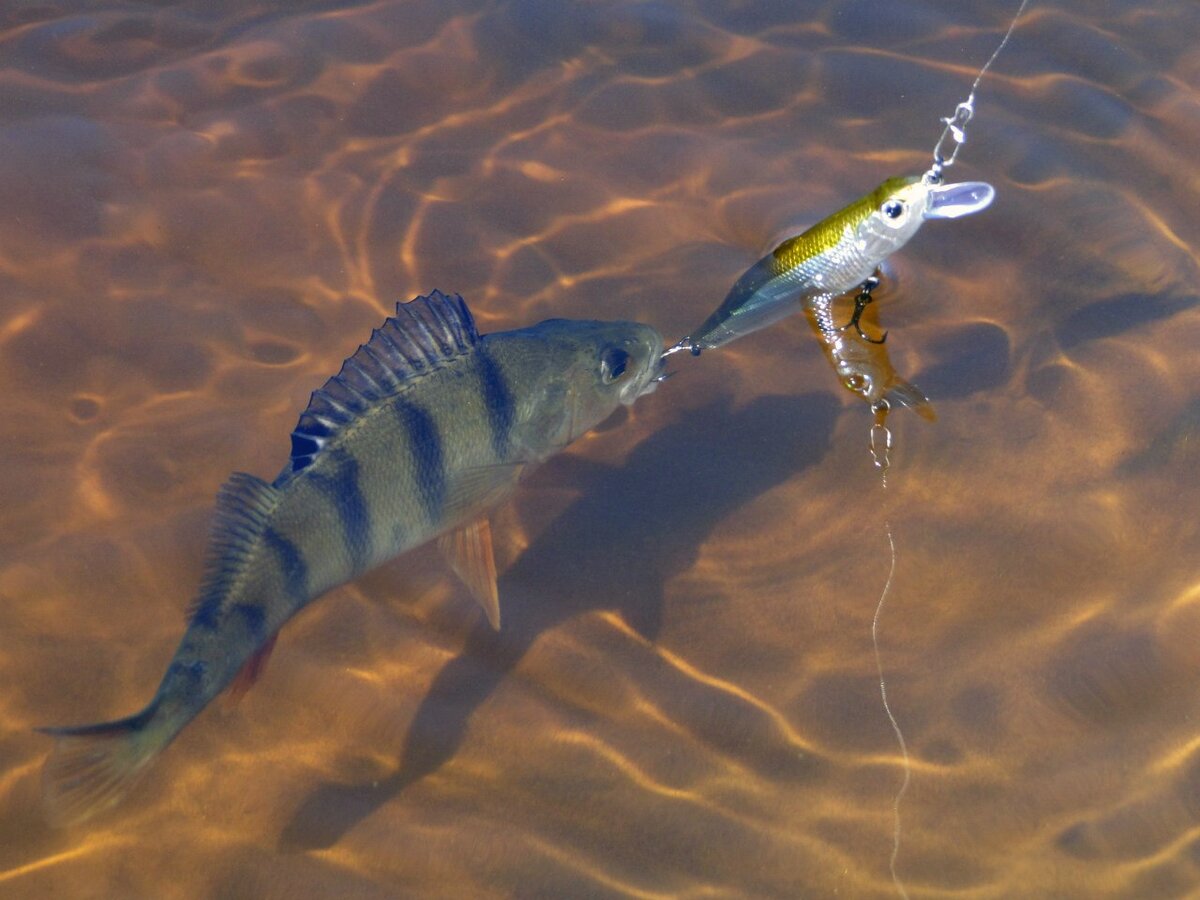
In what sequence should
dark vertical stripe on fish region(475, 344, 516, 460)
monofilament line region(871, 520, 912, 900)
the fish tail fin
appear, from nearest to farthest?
1. the fish tail fin
2. monofilament line region(871, 520, 912, 900)
3. dark vertical stripe on fish region(475, 344, 516, 460)

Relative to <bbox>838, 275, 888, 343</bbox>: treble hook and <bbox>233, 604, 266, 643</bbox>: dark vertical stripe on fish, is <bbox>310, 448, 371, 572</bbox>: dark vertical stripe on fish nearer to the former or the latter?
<bbox>233, 604, 266, 643</bbox>: dark vertical stripe on fish

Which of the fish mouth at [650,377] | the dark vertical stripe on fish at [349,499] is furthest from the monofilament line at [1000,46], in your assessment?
the dark vertical stripe on fish at [349,499]

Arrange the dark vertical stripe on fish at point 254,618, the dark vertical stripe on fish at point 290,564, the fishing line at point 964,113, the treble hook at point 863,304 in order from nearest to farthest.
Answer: the dark vertical stripe on fish at point 254,618, the dark vertical stripe on fish at point 290,564, the treble hook at point 863,304, the fishing line at point 964,113

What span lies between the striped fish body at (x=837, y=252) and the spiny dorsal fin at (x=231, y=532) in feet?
5.46

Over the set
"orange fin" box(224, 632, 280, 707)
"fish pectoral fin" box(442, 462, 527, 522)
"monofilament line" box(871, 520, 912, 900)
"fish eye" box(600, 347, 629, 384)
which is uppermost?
"fish eye" box(600, 347, 629, 384)

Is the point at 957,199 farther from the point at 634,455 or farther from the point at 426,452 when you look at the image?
the point at 426,452

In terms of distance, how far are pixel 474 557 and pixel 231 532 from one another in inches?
36.3

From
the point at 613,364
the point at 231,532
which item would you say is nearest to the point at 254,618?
the point at 231,532

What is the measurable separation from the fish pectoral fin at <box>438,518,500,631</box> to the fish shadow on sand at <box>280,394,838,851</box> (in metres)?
0.35

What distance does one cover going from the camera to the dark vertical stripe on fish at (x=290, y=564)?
9.89 feet

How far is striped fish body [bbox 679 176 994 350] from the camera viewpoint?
3.30 meters

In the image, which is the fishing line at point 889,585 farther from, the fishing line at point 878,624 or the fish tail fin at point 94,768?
the fish tail fin at point 94,768

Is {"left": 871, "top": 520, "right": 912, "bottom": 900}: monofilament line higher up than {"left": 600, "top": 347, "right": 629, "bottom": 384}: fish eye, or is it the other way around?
{"left": 600, "top": 347, "right": 629, "bottom": 384}: fish eye

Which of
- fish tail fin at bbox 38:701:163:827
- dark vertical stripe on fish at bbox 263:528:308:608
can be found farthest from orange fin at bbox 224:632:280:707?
fish tail fin at bbox 38:701:163:827
